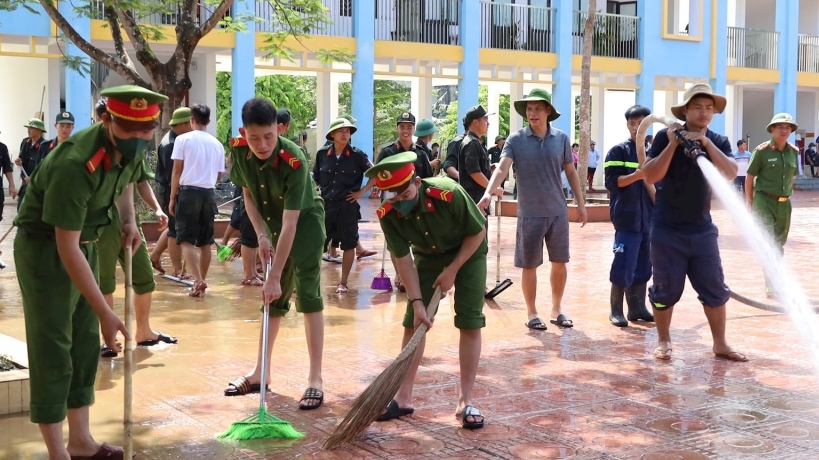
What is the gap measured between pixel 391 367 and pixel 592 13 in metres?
17.7

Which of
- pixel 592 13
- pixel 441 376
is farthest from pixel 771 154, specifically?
pixel 592 13

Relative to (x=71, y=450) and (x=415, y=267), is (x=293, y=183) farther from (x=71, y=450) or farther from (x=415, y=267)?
(x=71, y=450)

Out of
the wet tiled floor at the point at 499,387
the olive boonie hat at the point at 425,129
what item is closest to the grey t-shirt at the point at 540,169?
the wet tiled floor at the point at 499,387

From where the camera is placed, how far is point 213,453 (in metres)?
4.91

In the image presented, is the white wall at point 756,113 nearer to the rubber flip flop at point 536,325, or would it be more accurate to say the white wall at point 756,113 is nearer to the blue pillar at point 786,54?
the blue pillar at point 786,54

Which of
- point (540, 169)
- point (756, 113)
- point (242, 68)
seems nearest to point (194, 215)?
point (540, 169)

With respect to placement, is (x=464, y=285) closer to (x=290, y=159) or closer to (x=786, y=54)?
(x=290, y=159)

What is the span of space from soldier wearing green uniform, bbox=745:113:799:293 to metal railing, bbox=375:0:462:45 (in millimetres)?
17317

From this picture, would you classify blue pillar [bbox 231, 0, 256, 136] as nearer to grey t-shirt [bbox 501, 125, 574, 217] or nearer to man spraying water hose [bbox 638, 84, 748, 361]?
grey t-shirt [bbox 501, 125, 574, 217]

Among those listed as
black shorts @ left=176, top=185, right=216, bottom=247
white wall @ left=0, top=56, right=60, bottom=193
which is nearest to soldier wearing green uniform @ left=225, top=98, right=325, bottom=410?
black shorts @ left=176, top=185, right=216, bottom=247

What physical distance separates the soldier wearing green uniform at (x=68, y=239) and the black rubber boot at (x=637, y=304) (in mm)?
5372

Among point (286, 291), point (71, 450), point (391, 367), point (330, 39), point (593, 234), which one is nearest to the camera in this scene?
point (71, 450)

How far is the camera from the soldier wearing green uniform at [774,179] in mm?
10070

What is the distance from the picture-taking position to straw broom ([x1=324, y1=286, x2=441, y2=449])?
4.93m
